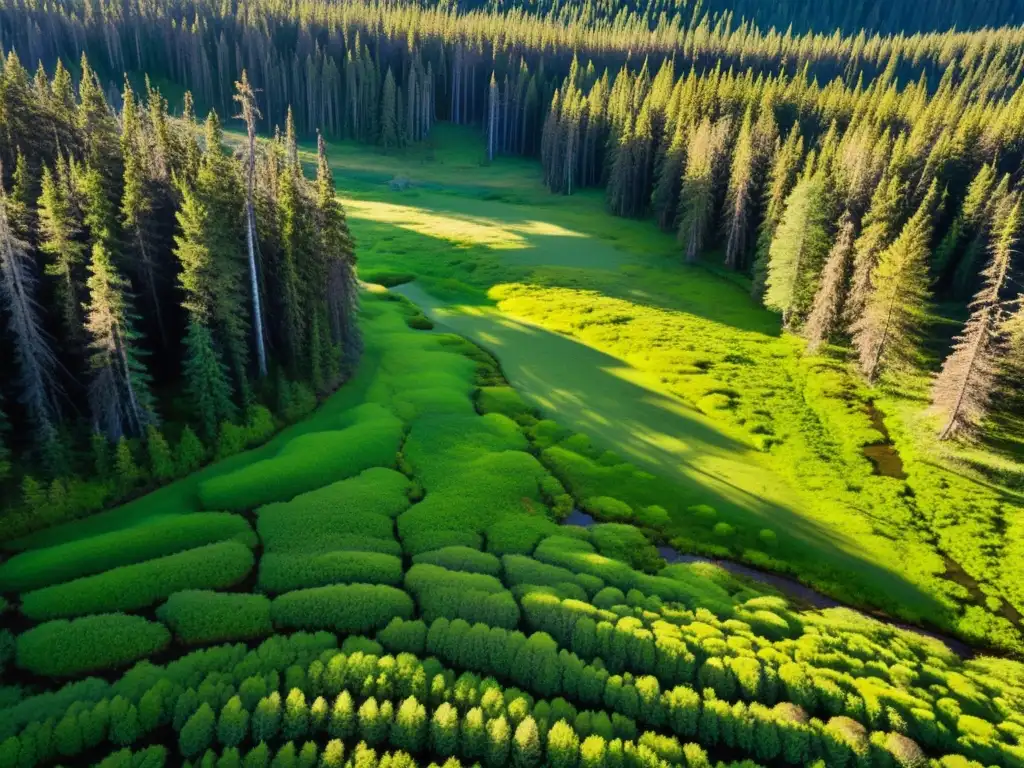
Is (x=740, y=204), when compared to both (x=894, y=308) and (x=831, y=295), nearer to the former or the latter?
(x=831, y=295)

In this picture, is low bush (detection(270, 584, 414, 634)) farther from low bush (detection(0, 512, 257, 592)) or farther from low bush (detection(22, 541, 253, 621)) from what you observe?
low bush (detection(0, 512, 257, 592))

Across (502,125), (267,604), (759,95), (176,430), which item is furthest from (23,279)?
(502,125)

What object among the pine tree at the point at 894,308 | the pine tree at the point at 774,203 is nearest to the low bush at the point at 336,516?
the pine tree at the point at 894,308

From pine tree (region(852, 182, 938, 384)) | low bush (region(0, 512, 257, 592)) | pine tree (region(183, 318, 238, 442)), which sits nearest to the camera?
low bush (region(0, 512, 257, 592))

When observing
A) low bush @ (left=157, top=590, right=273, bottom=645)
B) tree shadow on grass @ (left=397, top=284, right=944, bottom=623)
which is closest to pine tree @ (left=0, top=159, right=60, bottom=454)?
low bush @ (left=157, top=590, right=273, bottom=645)

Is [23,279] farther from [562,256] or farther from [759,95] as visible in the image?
[759,95]
